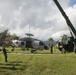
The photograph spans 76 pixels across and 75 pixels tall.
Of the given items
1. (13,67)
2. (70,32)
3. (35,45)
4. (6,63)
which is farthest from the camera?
(35,45)

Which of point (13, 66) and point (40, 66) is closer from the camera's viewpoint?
point (40, 66)

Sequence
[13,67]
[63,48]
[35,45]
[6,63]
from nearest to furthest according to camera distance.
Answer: [13,67] → [6,63] → [63,48] → [35,45]

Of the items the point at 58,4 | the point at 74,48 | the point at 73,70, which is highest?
the point at 58,4

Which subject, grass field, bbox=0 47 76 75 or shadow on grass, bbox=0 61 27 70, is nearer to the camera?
grass field, bbox=0 47 76 75

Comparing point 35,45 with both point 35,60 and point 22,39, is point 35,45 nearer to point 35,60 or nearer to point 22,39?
point 22,39

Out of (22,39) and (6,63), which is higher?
(22,39)

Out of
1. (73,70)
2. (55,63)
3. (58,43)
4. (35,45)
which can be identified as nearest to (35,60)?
(55,63)

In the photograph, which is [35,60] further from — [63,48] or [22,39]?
[22,39]

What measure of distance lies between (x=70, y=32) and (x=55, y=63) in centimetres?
1171

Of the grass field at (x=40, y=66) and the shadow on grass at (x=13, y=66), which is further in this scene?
the shadow on grass at (x=13, y=66)

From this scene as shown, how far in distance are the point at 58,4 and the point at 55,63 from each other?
13.6 m

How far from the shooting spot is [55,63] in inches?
1168

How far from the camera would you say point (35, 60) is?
31.5 metres

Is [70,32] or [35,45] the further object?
[35,45]
